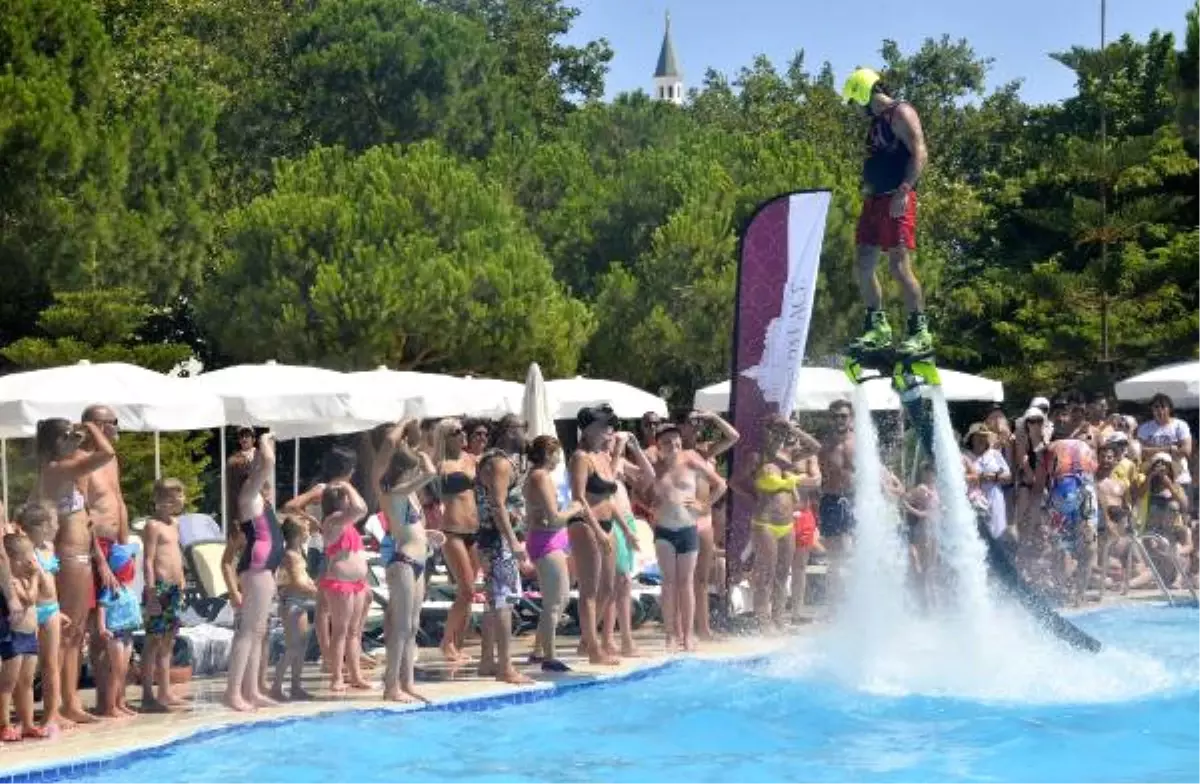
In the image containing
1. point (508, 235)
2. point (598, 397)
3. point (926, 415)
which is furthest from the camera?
point (508, 235)

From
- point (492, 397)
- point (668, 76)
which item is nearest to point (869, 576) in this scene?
point (492, 397)

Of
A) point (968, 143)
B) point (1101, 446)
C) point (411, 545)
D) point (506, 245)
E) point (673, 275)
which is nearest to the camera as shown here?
point (411, 545)

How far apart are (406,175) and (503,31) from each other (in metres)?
32.1

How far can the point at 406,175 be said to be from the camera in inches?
1239

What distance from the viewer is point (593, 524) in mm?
12867

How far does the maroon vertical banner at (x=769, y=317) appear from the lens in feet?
50.7

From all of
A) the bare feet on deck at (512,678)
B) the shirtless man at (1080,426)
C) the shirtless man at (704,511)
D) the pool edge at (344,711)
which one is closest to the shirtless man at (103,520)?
the pool edge at (344,711)

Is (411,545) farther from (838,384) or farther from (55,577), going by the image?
(838,384)

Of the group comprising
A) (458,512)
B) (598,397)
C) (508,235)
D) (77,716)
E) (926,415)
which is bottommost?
(77,716)

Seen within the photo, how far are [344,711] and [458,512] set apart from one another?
2.11m

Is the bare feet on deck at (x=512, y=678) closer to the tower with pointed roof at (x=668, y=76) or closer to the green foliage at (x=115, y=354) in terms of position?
the green foliage at (x=115, y=354)

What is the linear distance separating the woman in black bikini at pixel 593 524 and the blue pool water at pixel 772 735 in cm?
61

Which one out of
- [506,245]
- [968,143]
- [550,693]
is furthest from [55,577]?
[968,143]

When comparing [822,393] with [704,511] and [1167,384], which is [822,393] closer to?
[1167,384]
